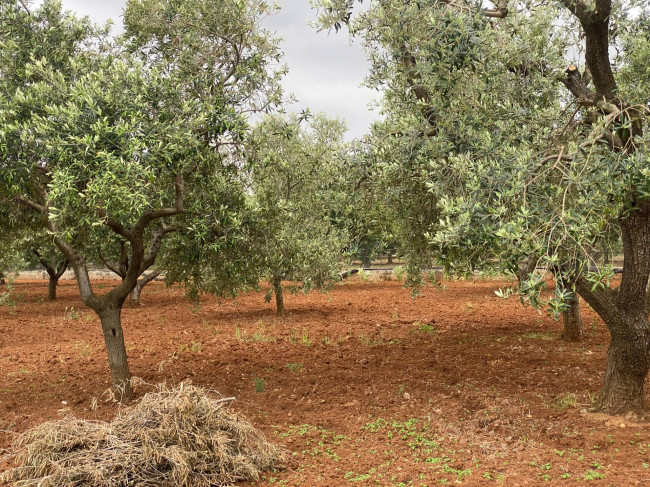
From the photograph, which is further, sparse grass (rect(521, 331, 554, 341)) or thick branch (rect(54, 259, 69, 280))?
thick branch (rect(54, 259, 69, 280))

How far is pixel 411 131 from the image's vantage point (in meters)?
9.27

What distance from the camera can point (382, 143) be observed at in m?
10.3

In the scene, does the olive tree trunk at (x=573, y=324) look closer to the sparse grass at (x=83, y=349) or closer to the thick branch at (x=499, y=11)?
the thick branch at (x=499, y=11)

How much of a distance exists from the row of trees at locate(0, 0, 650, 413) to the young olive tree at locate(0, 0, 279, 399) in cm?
3

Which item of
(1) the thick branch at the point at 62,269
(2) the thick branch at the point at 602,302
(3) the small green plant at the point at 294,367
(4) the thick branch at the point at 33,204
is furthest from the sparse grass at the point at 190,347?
(1) the thick branch at the point at 62,269

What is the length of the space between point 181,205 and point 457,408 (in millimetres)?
5594

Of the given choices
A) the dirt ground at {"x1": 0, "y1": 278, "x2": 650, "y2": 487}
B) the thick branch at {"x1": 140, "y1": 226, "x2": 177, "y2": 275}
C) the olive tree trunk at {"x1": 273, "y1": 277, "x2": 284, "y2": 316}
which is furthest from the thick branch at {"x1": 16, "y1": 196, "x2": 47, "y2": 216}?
the olive tree trunk at {"x1": 273, "y1": 277, "x2": 284, "y2": 316}

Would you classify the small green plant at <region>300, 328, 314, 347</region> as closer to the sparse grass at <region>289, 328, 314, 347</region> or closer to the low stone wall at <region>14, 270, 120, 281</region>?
the sparse grass at <region>289, 328, 314, 347</region>

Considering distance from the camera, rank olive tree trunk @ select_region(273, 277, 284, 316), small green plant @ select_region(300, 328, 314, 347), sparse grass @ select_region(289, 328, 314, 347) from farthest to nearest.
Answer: olive tree trunk @ select_region(273, 277, 284, 316) < sparse grass @ select_region(289, 328, 314, 347) < small green plant @ select_region(300, 328, 314, 347)

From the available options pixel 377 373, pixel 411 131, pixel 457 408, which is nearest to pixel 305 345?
pixel 377 373

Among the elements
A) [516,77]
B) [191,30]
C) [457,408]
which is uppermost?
[191,30]

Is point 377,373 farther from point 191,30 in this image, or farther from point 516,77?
point 191,30

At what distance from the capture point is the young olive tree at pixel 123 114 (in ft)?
25.2

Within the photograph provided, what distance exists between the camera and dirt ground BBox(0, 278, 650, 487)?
745 cm
